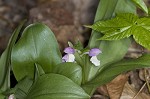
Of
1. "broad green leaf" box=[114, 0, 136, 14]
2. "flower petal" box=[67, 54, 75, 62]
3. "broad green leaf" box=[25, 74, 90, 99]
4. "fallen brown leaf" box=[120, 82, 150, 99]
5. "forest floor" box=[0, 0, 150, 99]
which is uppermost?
"broad green leaf" box=[114, 0, 136, 14]

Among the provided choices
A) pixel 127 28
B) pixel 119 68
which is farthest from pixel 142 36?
pixel 119 68

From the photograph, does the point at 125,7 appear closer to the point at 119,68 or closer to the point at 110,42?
the point at 110,42

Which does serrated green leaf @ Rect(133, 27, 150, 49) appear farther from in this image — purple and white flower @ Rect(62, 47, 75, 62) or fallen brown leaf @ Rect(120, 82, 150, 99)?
fallen brown leaf @ Rect(120, 82, 150, 99)

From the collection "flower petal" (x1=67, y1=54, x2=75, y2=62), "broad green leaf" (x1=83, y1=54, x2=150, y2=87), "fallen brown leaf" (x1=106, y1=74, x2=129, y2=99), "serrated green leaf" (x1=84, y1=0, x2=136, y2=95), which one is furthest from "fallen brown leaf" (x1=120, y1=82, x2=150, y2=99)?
"flower petal" (x1=67, y1=54, x2=75, y2=62)

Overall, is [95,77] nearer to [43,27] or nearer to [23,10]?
[43,27]

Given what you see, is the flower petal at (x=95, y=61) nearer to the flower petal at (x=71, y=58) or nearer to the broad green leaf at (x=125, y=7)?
the flower petal at (x=71, y=58)
